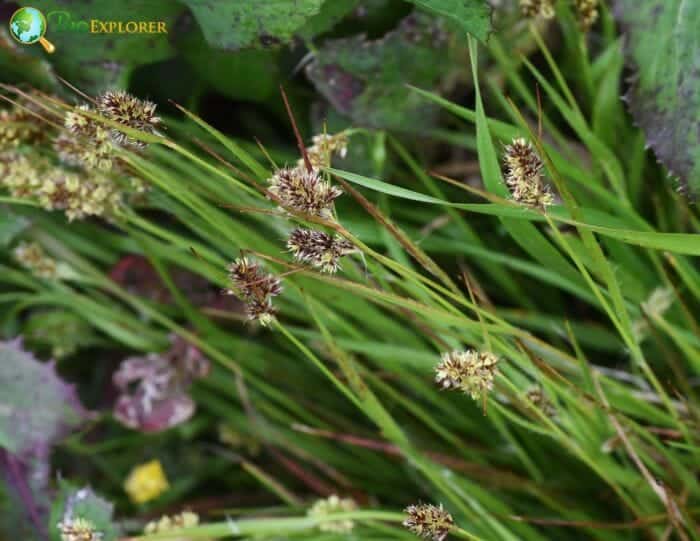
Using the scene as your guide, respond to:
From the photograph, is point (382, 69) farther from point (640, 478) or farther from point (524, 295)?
point (640, 478)

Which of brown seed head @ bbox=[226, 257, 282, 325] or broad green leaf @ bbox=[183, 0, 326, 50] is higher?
broad green leaf @ bbox=[183, 0, 326, 50]

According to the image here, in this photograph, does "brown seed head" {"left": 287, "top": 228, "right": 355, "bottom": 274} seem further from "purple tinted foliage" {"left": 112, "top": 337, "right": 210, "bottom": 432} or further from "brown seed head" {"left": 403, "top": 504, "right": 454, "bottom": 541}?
"purple tinted foliage" {"left": 112, "top": 337, "right": 210, "bottom": 432}

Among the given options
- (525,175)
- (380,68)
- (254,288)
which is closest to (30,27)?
(380,68)

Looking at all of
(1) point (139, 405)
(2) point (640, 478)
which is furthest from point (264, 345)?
(2) point (640, 478)

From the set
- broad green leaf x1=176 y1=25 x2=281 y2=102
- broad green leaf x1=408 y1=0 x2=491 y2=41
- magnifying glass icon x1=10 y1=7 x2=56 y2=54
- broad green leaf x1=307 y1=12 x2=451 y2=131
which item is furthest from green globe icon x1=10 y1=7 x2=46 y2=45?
broad green leaf x1=408 y1=0 x2=491 y2=41

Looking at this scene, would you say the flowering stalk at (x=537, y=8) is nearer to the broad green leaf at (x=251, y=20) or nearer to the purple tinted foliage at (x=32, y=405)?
the broad green leaf at (x=251, y=20)

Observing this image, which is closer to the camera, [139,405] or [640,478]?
[640,478]

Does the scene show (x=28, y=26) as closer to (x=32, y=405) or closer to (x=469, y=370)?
(x=32, y=405)

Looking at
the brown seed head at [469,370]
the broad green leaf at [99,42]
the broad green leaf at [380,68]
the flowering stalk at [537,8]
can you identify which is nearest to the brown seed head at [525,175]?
the brown seed head at [469,370]
